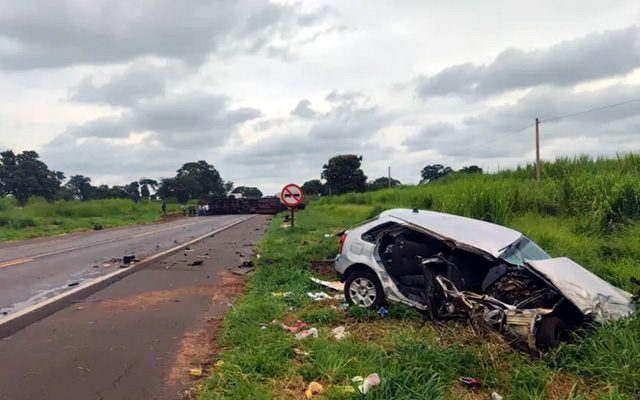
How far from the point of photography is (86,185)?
94250mm

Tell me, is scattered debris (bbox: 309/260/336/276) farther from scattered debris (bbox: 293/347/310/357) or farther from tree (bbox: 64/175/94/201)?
tree (bbox: 64/175/94/201)

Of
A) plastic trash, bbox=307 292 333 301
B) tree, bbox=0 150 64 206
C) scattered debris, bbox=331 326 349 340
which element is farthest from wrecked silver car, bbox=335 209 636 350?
tree, bbox=0 150 64 206

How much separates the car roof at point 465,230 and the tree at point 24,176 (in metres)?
62.8

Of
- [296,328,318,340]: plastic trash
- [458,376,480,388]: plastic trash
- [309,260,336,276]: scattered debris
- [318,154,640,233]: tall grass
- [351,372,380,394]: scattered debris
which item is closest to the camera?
[351,372,380,394]: scattered debris

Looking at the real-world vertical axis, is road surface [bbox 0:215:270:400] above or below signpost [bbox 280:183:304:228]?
below

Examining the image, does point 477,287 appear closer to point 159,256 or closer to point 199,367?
point 199,367

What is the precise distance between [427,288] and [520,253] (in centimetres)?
122

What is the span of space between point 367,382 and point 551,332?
199 centimetres

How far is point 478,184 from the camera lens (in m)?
15.1

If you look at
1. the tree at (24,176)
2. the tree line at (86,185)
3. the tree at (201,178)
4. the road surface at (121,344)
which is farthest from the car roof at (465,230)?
the tree at (201,178)

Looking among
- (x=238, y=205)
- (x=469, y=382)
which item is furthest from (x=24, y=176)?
(x=469, y=382)

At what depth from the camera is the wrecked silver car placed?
5344 mm

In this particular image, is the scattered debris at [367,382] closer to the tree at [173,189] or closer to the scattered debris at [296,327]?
the scattered debris at [296,327]

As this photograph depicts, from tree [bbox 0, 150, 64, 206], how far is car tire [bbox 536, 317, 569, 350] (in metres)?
65.2
